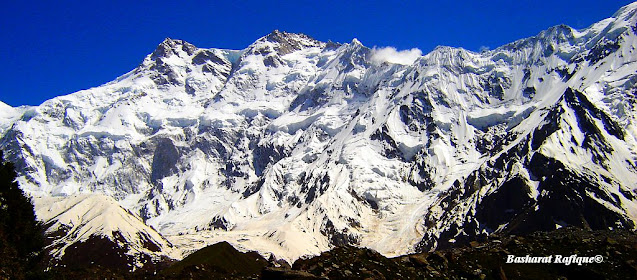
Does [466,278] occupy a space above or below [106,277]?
below

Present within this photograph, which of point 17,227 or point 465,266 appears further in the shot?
point 17,227

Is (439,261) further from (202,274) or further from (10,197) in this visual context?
(10,197)

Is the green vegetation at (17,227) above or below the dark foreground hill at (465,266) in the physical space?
above

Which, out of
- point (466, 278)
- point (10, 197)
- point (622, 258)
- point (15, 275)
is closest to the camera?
point (15, 275)

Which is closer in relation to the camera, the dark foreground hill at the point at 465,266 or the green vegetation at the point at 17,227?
the dark foreground hill at the point at 465,266

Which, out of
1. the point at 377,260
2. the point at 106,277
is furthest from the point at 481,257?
the point at 106,277

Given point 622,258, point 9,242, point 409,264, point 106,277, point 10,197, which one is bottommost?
point 622,258

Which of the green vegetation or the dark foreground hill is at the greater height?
the green vegetation

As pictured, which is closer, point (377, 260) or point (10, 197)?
point (377, 260)

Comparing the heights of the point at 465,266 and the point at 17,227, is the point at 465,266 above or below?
below

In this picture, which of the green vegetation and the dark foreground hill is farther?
the green vegetation

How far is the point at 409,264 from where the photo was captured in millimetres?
42625

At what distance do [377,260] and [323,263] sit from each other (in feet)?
20.1

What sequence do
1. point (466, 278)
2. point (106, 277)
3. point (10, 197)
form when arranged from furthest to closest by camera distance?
point (10, 197)
point (106, 277)
point (466, 278)
